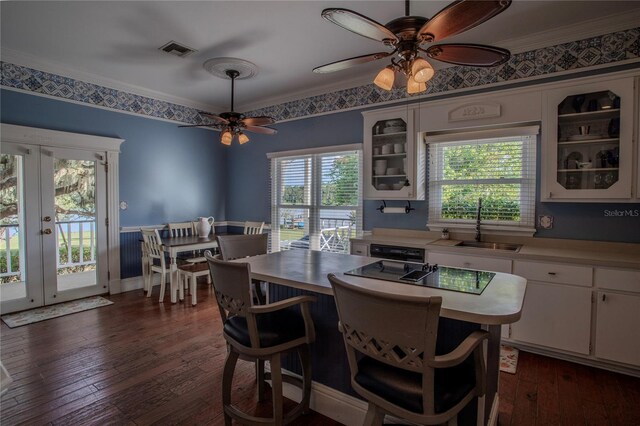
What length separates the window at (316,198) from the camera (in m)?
4.48

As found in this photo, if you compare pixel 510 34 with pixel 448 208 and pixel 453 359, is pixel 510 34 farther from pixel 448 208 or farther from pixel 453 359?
pixel 453 359

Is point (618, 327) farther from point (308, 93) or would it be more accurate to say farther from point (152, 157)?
point (152, 157)

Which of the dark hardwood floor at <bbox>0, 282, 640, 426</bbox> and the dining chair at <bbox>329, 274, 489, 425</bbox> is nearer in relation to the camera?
the dining chair at <bbox>329, 274, 489, 425</bbox>

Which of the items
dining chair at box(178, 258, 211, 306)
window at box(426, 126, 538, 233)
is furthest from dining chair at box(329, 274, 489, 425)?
dining chair at box(178, 258, 211, 306)

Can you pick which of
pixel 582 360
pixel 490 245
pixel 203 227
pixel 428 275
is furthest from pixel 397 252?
pixel 203 227

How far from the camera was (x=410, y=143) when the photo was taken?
3.63 meters

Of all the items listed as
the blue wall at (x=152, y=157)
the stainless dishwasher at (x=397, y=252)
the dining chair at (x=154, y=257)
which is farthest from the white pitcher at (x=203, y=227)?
the stainless dishwasher at (x=397, y=252)

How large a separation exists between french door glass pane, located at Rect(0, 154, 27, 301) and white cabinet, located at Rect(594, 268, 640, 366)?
572 cm

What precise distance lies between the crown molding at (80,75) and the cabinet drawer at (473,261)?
14.2 feet

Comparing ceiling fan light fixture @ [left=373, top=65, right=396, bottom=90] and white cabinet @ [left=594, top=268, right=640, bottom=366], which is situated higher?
ceiling fan light fixture @ [left=373, top=65, right=396, bottom=90]

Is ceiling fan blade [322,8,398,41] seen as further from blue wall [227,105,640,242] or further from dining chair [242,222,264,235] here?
dining chair [242,222,264,235]

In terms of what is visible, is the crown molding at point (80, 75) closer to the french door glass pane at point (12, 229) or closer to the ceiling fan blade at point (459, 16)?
the french door glass pane at point (12, 229)

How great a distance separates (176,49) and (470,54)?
9.47ft

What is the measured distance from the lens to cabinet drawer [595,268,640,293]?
96.1 inches
